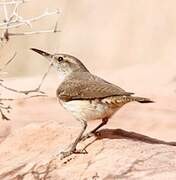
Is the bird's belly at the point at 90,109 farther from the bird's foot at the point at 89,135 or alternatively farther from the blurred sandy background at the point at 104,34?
the blurred sandy background at the point at 104,34

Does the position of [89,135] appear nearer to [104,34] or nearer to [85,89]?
[85,89]

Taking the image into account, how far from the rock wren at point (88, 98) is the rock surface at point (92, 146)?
232 mm

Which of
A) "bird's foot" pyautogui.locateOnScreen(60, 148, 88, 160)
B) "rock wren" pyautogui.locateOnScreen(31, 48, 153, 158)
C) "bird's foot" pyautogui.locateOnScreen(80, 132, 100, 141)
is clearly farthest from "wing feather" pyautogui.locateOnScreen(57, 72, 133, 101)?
"bird's foot" pyautogui.locateOnScreen(60, 148, 88, 160)

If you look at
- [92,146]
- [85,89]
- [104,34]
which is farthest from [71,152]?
[104,34]

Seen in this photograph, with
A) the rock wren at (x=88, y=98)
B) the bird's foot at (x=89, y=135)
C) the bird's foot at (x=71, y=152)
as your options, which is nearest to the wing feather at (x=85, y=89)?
the rock wren at (x=88, y=98)

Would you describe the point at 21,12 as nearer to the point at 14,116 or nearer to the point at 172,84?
the point at 172,84

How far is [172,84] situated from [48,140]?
5.36 metres

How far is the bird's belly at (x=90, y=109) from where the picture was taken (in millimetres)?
7812

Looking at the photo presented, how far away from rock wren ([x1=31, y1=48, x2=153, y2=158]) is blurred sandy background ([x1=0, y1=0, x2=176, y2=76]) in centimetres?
1059

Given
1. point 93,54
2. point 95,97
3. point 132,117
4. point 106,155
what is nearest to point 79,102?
point 95,97

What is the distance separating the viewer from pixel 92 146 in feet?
25.2

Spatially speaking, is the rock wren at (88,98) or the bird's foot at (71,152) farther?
the rock wren at (88,98)

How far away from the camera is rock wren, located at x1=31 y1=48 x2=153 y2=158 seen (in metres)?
7.69

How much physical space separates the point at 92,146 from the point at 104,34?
41.5 feet
